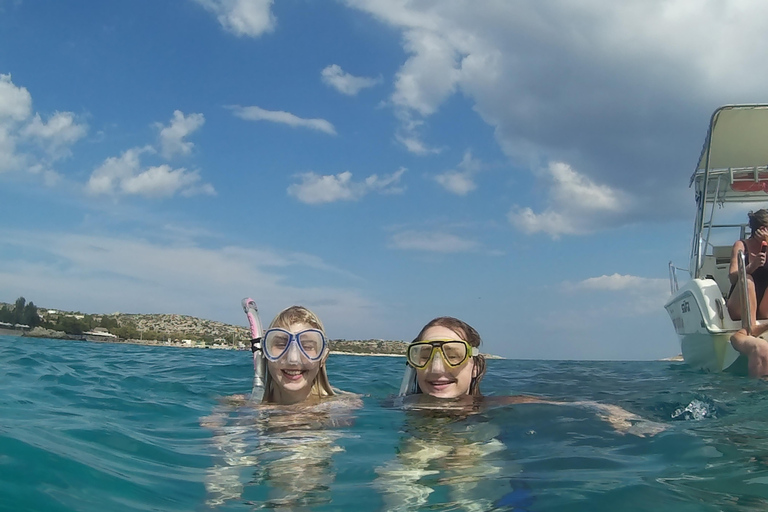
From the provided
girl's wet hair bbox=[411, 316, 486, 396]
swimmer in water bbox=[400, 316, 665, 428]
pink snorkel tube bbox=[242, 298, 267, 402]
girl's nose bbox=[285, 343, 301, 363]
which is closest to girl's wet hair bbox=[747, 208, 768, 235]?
swimmer in water bbox=[400, 316, 665, 428]

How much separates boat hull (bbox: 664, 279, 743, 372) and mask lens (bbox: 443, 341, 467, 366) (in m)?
5.23

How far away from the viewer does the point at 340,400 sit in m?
4.75

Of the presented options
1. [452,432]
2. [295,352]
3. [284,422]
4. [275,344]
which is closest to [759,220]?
[452,432]

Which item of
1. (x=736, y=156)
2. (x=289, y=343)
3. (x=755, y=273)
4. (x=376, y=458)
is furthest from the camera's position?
(x=736, y=156)

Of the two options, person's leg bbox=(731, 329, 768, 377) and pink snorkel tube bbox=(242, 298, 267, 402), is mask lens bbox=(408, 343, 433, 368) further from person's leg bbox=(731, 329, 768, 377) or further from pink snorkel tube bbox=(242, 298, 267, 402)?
person's leg bbox=(731, 329, 768, 377)

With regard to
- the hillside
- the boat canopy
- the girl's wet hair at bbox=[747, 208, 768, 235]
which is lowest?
the hillside

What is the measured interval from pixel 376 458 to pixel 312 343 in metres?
1.32

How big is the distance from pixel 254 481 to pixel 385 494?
637 millimetres

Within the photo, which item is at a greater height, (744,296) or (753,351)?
(744,296)

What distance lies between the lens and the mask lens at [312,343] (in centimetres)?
427

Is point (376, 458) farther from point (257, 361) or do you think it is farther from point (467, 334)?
point (257, 361)

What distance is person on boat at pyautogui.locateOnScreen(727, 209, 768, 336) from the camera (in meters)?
7.16

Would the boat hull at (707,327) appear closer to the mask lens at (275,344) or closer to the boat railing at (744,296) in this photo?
the boat railing at (744,296)

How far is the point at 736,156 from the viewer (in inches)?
385
